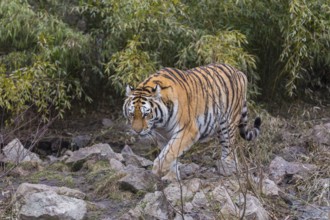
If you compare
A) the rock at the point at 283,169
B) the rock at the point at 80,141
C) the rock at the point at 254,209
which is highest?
the rock at the point at 254,209

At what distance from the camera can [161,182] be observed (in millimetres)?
6344

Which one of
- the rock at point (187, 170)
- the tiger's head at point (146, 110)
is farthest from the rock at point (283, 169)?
the tiger's head at point (146, 110)

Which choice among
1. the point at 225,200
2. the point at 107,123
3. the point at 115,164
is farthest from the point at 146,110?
the point at 107,123

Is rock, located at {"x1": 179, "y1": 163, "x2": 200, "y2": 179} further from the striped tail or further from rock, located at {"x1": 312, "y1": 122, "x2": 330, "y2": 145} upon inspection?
rock, located at {"x1": 312, "y1": 122, "x2": 330, "y2": 145}

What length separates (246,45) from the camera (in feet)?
33.5

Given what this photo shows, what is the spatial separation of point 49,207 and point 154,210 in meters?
0.70

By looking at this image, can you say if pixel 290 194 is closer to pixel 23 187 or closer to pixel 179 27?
pixel 23 187

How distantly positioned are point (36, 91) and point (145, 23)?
1.49 meters

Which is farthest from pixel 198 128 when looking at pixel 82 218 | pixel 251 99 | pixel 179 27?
pixel 251 99

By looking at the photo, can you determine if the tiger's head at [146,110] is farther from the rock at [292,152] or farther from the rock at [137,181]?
the rock at [292,152]

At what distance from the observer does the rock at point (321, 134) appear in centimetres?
852

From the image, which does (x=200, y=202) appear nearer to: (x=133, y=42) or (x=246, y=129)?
(x=246, y=129)

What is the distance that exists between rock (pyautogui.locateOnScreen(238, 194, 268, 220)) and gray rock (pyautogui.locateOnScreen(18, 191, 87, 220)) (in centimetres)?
110

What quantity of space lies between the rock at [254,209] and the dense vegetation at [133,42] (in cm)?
349
